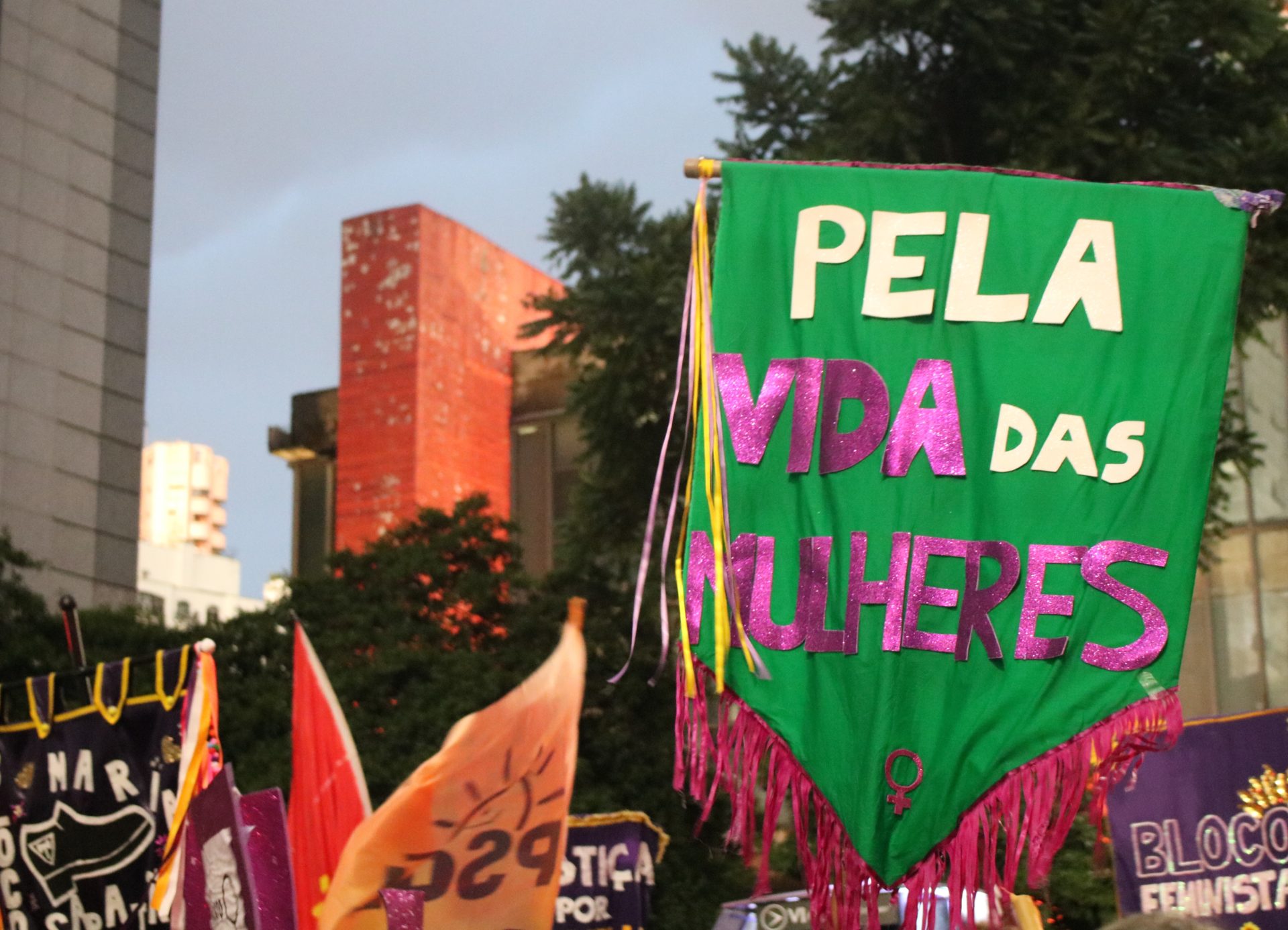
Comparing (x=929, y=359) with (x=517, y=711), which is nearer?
(x=929, y=359)

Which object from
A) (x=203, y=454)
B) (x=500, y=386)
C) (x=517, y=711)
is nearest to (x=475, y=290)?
(x=500, y=386)

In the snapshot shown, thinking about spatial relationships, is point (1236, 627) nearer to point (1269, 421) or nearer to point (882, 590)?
point (1269, 421)

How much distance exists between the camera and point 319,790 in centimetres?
820

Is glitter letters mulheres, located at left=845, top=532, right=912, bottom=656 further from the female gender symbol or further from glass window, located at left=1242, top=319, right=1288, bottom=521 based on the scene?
glass window, located at left=1242, top=319, right=1288, bottom=521

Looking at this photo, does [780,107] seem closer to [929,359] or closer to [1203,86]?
[1203,86]

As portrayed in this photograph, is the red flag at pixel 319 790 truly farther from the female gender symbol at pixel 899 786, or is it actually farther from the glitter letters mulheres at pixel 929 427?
the glitter letters mulheres at pixel 929 427

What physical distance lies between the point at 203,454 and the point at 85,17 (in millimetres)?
53559

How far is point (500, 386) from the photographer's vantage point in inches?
1050

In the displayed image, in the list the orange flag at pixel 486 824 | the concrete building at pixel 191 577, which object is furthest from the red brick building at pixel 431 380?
the concrete building at pixel 191 577

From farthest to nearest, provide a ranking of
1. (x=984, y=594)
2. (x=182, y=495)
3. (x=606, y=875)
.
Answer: (x=182, y=495), (x=606, y=875), (x=984, y=594)

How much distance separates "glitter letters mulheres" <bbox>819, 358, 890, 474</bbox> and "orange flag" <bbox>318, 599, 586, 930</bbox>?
2.82 feet

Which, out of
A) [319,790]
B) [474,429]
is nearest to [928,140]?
[319,790]

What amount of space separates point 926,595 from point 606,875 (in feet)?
25.0

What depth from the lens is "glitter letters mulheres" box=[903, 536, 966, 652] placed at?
172 inches
